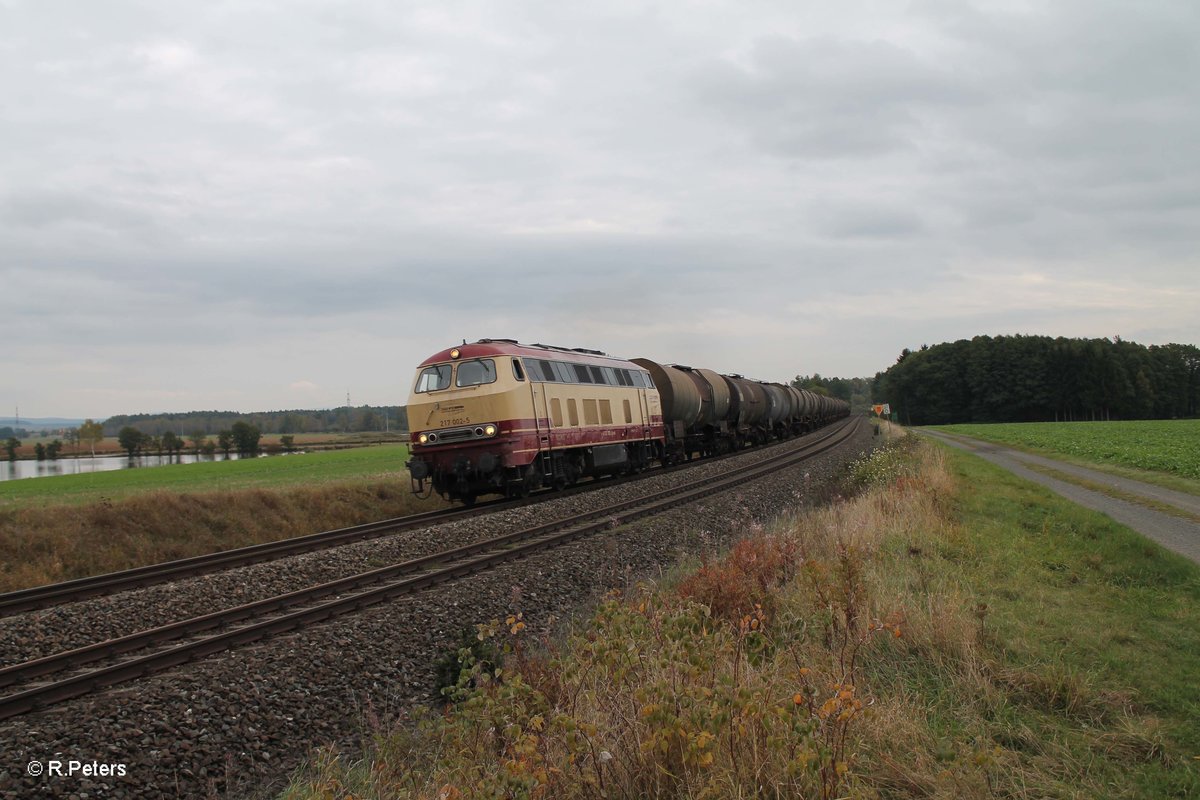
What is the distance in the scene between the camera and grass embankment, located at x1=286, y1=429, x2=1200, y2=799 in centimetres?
407

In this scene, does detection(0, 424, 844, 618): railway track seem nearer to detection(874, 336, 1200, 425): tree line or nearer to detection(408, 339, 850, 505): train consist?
detection(408, 339, 850, 505): train consist

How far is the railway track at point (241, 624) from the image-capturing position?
22.2 feet

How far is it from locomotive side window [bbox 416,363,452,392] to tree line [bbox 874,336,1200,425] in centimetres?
11754

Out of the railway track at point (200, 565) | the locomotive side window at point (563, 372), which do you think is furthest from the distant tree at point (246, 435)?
the railway track at point (200, 565)

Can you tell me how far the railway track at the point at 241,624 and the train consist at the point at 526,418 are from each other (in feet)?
12.7

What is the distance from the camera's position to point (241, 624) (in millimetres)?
8758

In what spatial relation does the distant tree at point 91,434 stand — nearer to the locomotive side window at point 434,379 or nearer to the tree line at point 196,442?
the tree line at point 196,442

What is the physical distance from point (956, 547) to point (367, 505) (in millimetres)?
14926

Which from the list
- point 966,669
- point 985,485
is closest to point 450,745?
point 966,669

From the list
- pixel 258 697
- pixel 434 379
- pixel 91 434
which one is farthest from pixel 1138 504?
pixel 91 434

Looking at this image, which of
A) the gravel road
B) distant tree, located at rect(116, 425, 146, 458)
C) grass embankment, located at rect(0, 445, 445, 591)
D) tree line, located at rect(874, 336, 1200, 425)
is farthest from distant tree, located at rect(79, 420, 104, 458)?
tree line, located at rect(874, 336, 1200, 425)

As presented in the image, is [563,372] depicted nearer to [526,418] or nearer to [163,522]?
[526,418]

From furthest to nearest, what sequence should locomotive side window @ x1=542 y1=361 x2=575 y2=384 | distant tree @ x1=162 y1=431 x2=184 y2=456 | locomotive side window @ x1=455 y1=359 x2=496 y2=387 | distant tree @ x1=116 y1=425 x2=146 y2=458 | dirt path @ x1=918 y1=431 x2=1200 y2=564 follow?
distant tree @ x1=162 y1=431 x2=184 y2=456 < distant tree @ x1=116 y1=425 x2=146 y2=458 < locomotive side window @ x1=542 y1=361 x2=575 y2=384 < locomotive side window @ x1=455 y1=359 x2=496 y2=387 < dirt path @ x1=918 y1=431 x2=1200 y2=564

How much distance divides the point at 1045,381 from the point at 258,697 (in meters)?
131
